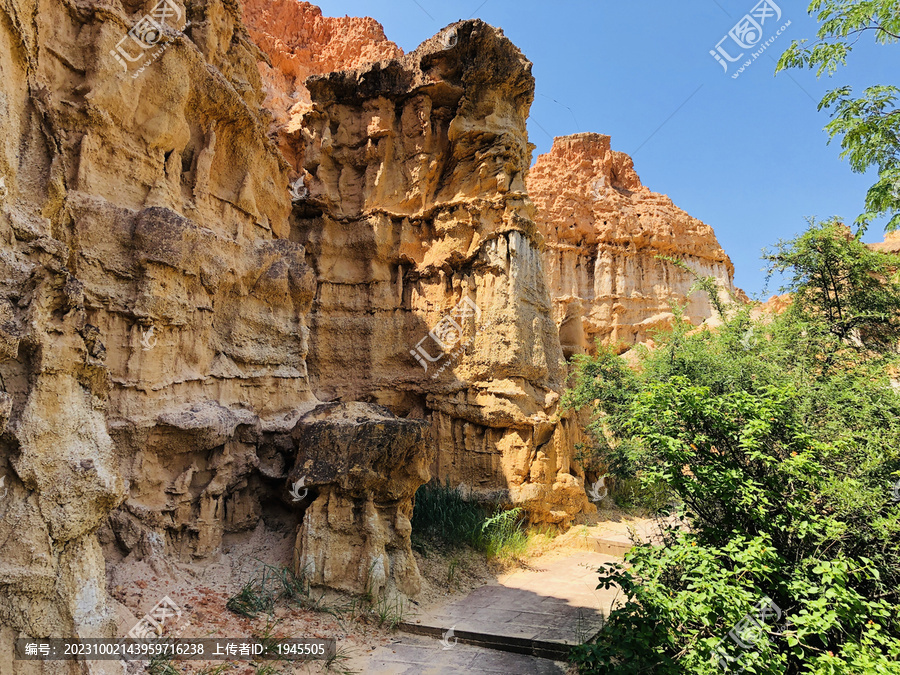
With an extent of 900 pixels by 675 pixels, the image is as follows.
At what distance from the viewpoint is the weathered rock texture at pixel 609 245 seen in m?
30.0

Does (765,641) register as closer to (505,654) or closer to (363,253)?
(505,654)

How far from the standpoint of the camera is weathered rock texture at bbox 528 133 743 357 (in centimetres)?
2998

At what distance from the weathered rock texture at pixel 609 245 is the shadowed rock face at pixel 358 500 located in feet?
74.5

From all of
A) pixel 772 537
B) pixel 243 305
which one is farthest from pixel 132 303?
pixel 772 537

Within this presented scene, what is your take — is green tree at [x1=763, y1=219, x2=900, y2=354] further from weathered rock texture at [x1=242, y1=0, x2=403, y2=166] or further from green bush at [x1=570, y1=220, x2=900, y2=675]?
weathered rock texture at [x1=242, y1=0, x2=403, y2=166]

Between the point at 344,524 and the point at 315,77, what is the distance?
1115 centimetres

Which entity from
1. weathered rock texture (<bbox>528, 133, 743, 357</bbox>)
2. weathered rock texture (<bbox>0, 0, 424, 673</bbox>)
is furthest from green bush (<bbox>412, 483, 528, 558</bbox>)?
weathered rock texture (<bbox>528, 133, 743, 357</bbox>)

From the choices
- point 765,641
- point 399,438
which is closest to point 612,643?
point 765,641

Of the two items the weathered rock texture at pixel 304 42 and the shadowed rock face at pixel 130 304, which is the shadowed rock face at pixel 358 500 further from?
the weathered rock texture at pixel 304 42

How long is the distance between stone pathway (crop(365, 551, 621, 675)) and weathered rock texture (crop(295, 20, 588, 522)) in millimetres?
3312

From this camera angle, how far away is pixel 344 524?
6.70 meters

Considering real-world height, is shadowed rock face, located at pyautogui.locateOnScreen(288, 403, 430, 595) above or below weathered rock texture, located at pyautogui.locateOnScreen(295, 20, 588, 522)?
below

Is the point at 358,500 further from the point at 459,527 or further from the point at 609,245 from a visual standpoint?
the point at 609,245

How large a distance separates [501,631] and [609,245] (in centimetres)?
2791
